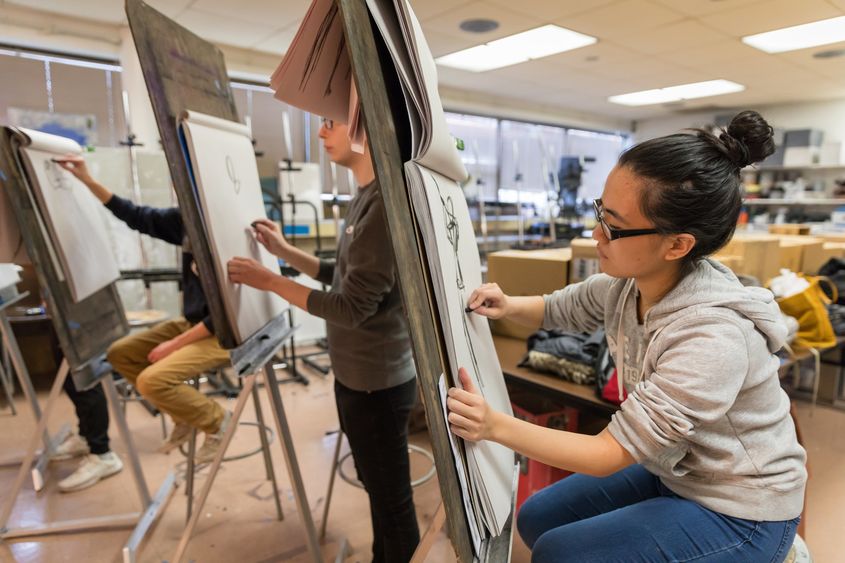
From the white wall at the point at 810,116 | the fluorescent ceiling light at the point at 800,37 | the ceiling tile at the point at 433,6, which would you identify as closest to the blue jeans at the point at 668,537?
the ceiling tile at the point at 433,6

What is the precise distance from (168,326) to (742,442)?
75.8 inches

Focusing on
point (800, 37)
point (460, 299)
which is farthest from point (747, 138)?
point (800, 37)

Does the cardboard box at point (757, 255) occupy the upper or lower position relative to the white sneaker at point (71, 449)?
upper

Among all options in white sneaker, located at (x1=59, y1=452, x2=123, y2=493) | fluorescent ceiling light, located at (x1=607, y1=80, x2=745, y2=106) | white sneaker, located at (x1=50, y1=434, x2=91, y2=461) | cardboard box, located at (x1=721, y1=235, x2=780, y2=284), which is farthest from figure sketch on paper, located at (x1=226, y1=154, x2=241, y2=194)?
fluorescent ceiling light, located at (x1=607, y1=80, x2=745, y2=106)

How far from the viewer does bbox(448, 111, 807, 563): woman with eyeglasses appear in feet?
2.32

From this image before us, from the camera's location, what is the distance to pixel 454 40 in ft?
13.7

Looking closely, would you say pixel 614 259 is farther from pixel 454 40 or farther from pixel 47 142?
pixel 454 40

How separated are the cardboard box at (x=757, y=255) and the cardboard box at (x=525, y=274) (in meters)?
0.81

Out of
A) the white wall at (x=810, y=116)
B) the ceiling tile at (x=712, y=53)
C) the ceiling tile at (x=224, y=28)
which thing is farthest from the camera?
the white wall at (x=810, y=116)

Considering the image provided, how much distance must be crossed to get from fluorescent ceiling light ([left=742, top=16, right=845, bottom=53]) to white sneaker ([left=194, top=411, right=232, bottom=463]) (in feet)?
15.2

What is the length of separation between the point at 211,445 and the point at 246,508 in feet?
1.49

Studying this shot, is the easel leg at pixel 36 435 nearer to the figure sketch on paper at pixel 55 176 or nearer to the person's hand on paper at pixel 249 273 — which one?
the figure sketch on paper at pixel 55 176

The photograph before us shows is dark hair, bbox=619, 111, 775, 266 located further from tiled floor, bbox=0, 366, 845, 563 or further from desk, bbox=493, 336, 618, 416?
tiled floor, bbox=0, 366, 845, 563

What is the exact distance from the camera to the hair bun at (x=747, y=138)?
80cm
